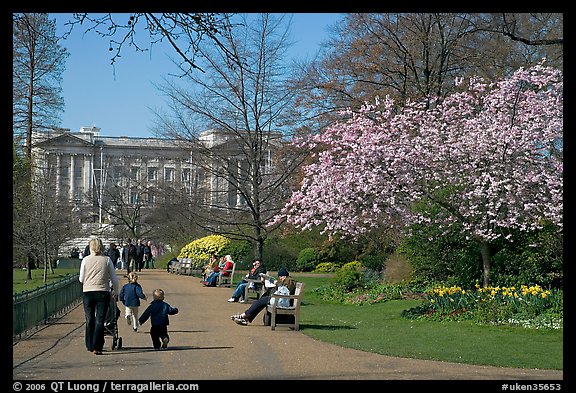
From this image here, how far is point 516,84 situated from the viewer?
20.7 meters

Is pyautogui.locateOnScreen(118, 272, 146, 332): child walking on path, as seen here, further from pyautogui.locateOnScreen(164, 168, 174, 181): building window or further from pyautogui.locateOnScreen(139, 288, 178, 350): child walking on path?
pyautogui.locateOnScreen(164, 168, 174, 181): building window

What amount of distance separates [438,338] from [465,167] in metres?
6.14

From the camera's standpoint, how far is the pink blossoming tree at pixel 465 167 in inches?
744

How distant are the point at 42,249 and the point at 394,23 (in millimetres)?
14995

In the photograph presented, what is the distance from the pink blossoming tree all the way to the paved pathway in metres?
5.63

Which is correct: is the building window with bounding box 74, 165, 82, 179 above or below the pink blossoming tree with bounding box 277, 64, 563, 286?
above

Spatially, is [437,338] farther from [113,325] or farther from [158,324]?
[113,325]

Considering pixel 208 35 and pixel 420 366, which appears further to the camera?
pixel 420 366

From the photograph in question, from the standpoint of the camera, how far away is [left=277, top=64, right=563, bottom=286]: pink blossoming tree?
18.9 metres

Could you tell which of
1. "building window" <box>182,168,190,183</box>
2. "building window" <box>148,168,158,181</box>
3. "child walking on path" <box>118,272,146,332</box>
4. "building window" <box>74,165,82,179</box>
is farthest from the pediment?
"child walking on path" <box>118,272,146,332</box>

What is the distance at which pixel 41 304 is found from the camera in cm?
1616

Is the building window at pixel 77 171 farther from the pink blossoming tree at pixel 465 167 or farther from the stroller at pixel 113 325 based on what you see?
the stroller at pixel 113 325
